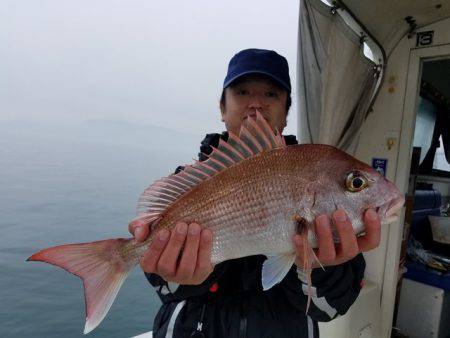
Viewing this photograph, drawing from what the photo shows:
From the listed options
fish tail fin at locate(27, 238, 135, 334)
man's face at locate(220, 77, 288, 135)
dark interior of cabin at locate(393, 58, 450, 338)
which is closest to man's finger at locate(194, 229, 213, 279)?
fish tail fin at locate(27, 238, 135, 334)

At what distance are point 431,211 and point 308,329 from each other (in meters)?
4.48

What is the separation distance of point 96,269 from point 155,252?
0.25 metres

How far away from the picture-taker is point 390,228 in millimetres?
3412

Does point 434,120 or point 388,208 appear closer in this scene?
point 388,208

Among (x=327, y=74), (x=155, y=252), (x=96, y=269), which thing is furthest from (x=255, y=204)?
(x=327, y=74)

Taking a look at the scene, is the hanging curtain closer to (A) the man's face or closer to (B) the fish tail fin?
(A) the man's face

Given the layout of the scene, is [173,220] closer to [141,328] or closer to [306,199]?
[306,199]

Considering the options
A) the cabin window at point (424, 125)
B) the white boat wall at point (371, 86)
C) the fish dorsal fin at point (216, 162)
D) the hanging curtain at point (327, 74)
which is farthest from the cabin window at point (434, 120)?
the fish dorsal fin at point (216, 162)

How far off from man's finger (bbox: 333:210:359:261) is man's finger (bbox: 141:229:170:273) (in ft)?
2.20

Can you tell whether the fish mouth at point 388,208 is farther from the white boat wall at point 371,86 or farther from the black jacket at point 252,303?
the white boat wall at point 371,86

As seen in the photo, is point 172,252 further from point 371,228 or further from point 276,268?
point 371,228

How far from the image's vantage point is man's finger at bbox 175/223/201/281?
134cm

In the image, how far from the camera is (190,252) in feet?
4.44

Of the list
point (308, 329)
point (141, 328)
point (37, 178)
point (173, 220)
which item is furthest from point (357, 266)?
point (37, 178)
